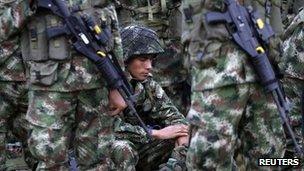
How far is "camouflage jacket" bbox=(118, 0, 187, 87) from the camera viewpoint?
6.43 meters

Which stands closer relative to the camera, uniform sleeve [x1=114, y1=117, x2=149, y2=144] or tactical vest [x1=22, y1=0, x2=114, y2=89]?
tactical vest [x1=22, y1=0, x2=114, y2=89]

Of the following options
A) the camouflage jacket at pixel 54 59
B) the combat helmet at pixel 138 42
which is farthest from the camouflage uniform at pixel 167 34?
the camouflage jacket at pixel 54 59

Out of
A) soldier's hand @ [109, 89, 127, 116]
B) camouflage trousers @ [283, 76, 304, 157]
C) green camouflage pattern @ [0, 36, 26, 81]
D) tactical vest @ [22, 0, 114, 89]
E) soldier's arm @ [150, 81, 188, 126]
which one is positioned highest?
tactical vest @ [22, 0, 114, 89]

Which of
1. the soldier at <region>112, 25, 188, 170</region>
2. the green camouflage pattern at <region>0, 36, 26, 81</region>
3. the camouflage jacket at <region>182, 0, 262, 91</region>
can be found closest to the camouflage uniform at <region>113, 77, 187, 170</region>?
the soldier at <region>112, 25, 188, 170</region>

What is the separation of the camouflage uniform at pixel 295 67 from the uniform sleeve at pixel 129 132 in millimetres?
1102

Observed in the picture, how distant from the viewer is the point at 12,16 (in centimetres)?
450

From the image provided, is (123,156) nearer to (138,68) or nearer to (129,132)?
(129,132)

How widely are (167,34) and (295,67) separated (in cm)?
160

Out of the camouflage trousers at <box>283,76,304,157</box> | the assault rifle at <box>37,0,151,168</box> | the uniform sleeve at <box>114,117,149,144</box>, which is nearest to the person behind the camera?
the assault rifle at <box>37,0,151,168</box>

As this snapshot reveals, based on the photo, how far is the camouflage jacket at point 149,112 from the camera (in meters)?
5.58

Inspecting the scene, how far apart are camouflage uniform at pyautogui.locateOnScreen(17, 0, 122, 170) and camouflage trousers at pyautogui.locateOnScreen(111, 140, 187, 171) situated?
677 millimetres

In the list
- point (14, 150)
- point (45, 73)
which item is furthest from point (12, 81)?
point (14, 150)

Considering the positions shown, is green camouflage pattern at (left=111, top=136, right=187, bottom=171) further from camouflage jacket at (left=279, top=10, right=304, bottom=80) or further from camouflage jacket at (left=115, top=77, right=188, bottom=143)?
camouflage jacket at (left=279, top=10, right=304, bottom=80)

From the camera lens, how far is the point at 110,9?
4680 mm
